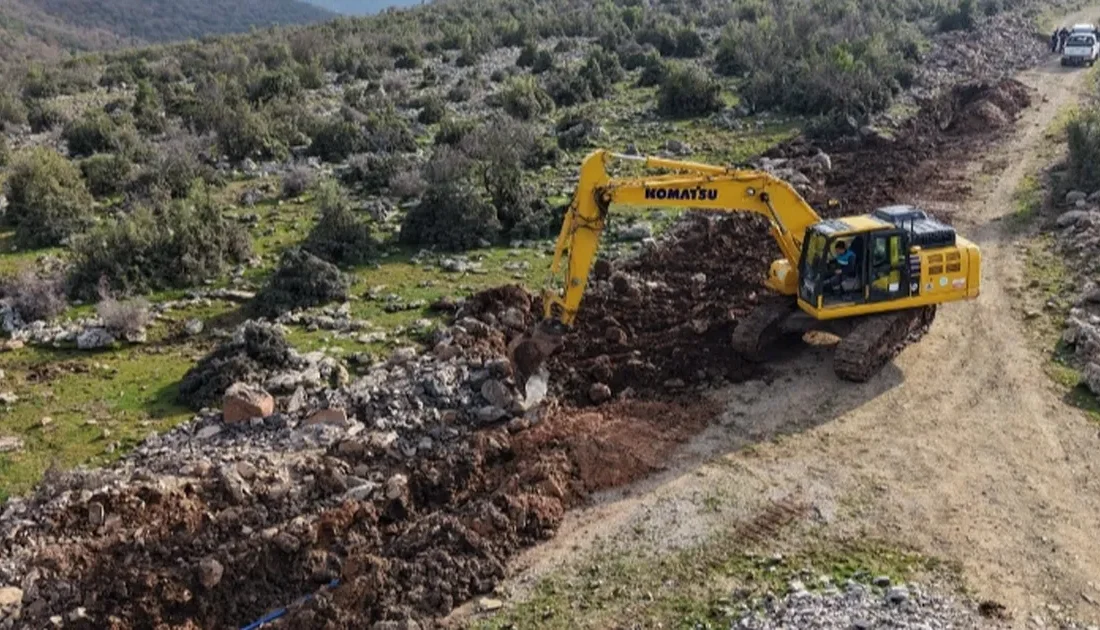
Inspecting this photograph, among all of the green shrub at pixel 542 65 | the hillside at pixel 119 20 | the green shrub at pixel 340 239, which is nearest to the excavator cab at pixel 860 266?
the green shrub at pixel 340 239

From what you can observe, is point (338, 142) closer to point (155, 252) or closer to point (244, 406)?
point (155, 252)

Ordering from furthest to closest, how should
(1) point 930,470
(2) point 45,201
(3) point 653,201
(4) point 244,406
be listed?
(2) point 45,201 < (3) point 653,201 < (4) point 244,406 < (1) point 930,470

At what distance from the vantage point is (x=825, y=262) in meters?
15.2

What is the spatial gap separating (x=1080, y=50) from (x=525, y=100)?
25.0 m

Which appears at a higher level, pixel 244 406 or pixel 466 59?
pixel 466 59

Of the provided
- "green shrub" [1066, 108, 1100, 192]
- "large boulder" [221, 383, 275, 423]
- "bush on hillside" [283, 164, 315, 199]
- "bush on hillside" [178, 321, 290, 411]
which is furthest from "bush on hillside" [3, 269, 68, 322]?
"green shrub" [1066, 108, 1100, 192]

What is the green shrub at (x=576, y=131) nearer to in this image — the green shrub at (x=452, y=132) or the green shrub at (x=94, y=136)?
the green shrub at (x=452, y=132)

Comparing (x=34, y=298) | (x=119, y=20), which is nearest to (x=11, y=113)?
(x=34, y=298)

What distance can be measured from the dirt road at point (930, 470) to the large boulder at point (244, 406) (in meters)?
5.12

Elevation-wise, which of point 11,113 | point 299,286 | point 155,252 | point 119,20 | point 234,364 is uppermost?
point 119,20

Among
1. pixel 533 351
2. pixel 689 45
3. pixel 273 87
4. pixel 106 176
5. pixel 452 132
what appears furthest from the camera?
pixel 689 45

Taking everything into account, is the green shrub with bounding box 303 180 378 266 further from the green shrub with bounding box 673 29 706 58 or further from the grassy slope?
the green shrub with bounding box 673 29 706 58

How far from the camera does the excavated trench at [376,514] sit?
1065 centimetres

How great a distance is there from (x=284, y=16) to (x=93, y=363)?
167 metres
